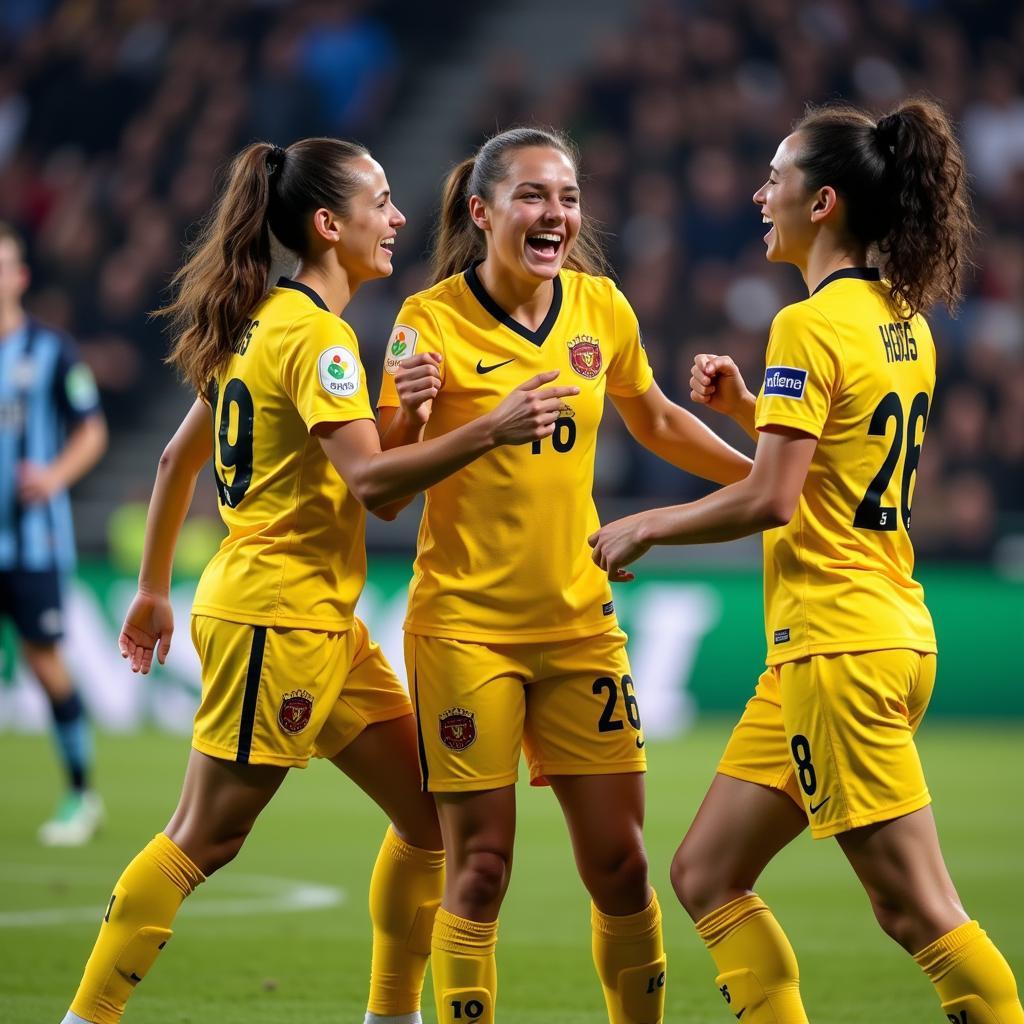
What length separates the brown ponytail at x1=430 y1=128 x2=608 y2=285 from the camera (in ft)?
14.1

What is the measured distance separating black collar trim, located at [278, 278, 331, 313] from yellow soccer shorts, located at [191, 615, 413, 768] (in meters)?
0.80

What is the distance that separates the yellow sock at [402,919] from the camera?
451 centimetres

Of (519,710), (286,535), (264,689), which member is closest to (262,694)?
(264,689)

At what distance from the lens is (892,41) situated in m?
16.0

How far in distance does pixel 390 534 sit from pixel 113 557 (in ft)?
6.90

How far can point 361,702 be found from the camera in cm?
446

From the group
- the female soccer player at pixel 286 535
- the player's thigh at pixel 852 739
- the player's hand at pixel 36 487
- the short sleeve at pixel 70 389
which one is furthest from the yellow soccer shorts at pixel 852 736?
the short sleeve at pixel 70 389

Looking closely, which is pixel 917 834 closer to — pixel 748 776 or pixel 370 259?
pixel 748 776

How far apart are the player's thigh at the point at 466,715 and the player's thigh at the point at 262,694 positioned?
257 millimetres

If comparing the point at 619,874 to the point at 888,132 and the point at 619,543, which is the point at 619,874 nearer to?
the point at 619,543

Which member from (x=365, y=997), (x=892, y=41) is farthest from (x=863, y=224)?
(x=892, y=41)

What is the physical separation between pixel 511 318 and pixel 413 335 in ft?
0.85

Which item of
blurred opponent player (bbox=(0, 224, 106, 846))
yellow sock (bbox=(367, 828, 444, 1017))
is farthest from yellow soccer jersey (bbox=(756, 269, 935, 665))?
blurred opponent player (bbox=(0, 224, 106, 846))

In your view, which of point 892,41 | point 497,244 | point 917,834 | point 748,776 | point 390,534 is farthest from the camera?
point 892,41
